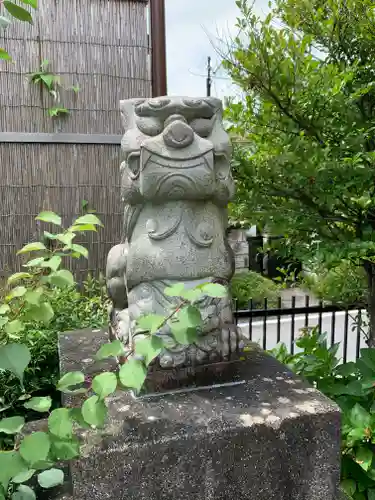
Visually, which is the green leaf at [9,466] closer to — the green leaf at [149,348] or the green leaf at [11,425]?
the green leaf at [11,425]

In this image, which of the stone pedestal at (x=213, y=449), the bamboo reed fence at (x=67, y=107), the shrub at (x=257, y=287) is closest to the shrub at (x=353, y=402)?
the stone pedestal at (x=213, y=449)

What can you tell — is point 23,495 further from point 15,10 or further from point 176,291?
point 15,10

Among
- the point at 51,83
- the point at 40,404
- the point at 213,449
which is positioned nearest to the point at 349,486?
→ the point at 213,449

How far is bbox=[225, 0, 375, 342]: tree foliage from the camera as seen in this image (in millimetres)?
1679

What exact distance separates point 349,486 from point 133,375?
1.34 metres

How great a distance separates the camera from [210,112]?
168 cm

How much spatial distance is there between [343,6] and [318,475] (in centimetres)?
194

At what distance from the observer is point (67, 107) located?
3.64 m

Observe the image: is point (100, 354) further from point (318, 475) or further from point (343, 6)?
point (343, 6)

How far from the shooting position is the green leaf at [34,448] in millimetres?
832

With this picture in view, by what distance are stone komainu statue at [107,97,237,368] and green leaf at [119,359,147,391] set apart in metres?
0.58

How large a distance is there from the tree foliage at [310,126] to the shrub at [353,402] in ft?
1.22

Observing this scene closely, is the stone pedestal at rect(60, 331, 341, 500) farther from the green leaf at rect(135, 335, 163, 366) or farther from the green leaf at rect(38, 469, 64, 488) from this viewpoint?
the green leaf at rect(135, 335, 163, 366)

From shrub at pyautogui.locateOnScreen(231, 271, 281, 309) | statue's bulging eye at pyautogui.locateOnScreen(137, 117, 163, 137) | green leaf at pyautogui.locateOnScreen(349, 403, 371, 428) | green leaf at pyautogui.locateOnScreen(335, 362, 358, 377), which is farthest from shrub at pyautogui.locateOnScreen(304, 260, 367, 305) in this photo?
shrub at pyautogui.locateOnScreen(231, 271, 281, 309)
